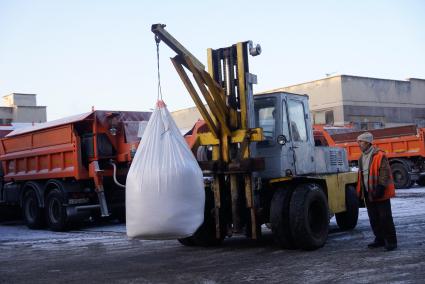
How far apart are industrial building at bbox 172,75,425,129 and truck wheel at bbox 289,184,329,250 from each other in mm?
28659

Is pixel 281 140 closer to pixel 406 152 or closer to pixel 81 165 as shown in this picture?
pixel 81 165

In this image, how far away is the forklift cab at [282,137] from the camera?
7774 millimetres

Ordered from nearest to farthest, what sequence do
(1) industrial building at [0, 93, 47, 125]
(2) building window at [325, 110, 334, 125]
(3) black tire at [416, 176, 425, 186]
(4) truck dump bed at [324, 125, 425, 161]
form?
(4) truck dump bed at [324, 125, 425, 161] < (3) black tire at [416, 176, 425, 186] < (2) building window at [325, 110, 334, 125] < (1) industrial building at [0, 93, 47, 125]

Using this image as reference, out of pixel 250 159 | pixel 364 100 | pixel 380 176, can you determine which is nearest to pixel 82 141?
pixel 250 159

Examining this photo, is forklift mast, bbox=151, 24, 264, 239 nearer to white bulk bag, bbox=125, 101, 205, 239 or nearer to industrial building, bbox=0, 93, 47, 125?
white bulk bag, bbox=125, 101, 205, 239

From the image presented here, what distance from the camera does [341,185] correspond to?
356 inches

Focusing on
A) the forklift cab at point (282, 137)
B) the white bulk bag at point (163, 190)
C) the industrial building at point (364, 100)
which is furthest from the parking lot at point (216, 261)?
the industrial building at point (364, 100)

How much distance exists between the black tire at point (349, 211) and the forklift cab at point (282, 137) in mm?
1456

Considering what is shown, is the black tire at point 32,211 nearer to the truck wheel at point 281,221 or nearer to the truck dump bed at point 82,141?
the truck dump bed at point 82,141

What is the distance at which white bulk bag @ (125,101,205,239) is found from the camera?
6.06 meters

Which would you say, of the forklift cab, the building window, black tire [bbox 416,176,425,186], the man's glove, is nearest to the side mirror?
the forklift cab

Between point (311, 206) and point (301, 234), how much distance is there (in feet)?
1.95

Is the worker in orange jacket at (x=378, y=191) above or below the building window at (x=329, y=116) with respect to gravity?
below

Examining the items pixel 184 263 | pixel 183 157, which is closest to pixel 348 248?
pixel 184 263
